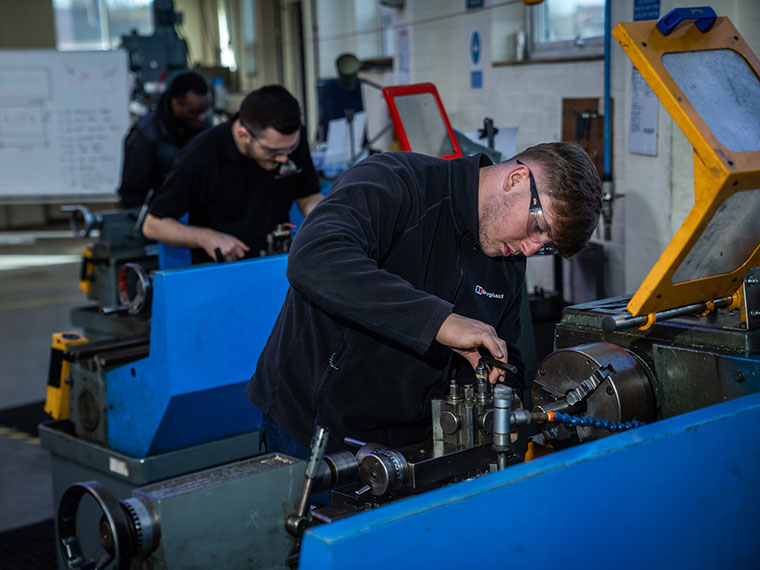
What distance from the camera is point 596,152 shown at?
Result: 2785mm

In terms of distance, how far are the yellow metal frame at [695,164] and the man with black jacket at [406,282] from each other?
128mm

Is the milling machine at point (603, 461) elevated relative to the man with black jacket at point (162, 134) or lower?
lower

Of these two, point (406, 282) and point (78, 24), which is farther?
point (78, 24)

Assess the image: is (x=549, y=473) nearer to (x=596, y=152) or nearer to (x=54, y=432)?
(x=54, y=432)

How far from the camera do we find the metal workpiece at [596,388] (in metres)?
1.05

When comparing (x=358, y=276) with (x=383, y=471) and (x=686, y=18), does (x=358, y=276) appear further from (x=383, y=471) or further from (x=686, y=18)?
(x=686, y=18)

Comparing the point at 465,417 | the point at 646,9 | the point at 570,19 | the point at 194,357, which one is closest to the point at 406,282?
the point at 465,417

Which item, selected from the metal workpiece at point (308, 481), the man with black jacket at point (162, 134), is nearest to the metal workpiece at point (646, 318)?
the metal workpiece at point (308, 481)

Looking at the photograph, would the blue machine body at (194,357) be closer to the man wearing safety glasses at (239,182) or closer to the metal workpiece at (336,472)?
the man wearing safety glasses at (239,182)

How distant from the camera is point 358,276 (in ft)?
3.28

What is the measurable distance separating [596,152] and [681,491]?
207 cm

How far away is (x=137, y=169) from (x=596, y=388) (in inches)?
93.0

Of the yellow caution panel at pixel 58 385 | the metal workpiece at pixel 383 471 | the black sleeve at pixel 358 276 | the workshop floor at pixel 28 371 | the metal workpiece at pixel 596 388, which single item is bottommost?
the workshop floor at pixel 28 371

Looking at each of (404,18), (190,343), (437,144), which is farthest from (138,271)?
(404,18)
